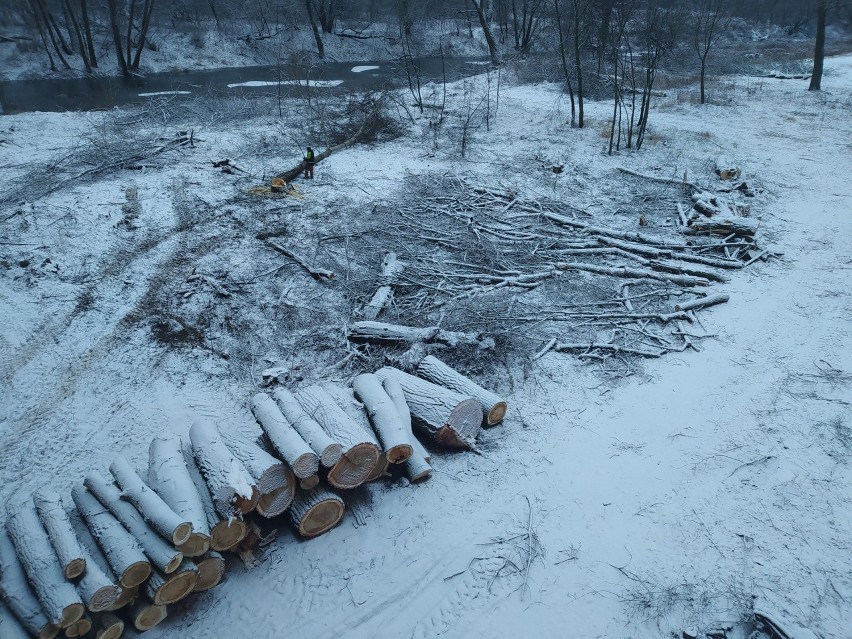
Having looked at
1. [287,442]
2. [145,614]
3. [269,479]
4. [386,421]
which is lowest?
[145,614]

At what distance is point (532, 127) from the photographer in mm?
22172

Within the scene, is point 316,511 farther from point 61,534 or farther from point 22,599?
point 22,599

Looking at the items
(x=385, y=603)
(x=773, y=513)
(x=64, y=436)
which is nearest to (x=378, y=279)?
(x=64, y=436)

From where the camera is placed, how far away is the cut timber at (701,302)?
32.7 ft

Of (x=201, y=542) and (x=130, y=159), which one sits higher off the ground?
(x=130, y=159)

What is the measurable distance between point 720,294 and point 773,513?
17.5ft

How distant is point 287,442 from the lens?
579cm

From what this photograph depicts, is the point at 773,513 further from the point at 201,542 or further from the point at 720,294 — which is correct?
the point at 201,542

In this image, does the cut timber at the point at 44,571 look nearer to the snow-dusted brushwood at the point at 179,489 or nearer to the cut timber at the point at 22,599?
the cut timber at the point at 22,599

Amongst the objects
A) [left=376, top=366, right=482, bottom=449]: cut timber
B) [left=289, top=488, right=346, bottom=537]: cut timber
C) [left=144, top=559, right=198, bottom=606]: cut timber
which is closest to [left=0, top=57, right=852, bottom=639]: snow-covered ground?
[left=289, top=488, right=346, bottom=537]: cut timber

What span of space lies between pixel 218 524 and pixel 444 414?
2.99 m

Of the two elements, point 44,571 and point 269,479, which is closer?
point 44,571

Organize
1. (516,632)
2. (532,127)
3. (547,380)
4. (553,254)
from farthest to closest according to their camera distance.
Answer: (532,127) < (553,254) < (547,380) < (516,632)

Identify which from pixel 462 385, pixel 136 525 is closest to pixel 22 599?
pixel 136 525
